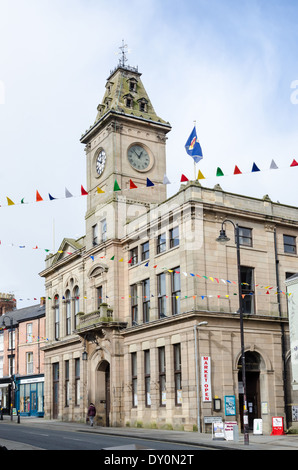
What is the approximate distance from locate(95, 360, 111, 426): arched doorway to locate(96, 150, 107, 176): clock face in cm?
1509

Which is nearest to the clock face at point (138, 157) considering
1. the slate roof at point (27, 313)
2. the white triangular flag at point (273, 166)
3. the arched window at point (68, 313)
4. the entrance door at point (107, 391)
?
the arched window at point (68, 313)

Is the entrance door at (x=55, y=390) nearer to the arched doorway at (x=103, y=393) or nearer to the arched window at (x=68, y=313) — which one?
the arched window at (x=68, y=313)

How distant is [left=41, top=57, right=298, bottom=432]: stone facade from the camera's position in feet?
114

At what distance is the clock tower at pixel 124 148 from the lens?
44.5 m

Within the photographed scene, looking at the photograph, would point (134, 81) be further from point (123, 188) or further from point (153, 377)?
point (153, 377)

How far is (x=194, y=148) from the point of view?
3628 cm

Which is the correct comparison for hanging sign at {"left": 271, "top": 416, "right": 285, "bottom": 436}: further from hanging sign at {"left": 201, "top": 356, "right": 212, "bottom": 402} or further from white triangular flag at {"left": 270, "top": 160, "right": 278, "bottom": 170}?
white triangular flag at {"left": 270, "top": 160, "right": 278, "bottom": 170}

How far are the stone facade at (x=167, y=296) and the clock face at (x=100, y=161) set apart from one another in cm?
40

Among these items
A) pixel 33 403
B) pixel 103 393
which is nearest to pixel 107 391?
pixel 103 393

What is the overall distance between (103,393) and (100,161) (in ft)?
59.6

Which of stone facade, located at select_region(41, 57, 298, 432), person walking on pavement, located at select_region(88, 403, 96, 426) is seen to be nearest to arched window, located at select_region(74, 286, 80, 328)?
stone facade, located at select_region(41, 57, 298, 432)

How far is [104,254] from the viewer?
144ft

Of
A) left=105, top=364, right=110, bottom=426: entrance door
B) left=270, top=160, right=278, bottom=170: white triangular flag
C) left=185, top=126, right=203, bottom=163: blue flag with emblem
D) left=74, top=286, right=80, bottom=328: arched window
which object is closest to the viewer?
left=270, top=160, right=278, bottom=170: white triangular flag

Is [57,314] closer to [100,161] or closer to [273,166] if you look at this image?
[100,161]
